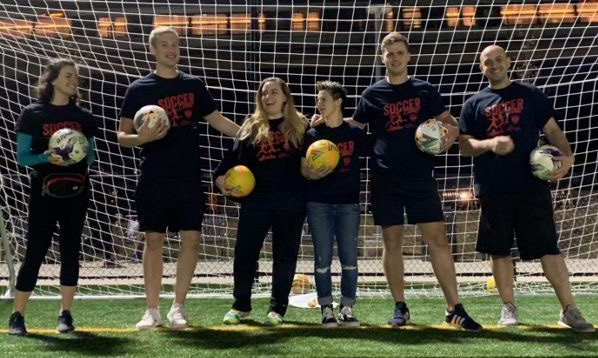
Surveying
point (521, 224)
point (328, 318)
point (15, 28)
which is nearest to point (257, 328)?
point (328, 318)

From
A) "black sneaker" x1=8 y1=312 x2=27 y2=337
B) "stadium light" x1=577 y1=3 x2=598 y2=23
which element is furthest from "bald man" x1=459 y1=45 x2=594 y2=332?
"stadium light" x1=577 y1=3 x2=598 y2=23

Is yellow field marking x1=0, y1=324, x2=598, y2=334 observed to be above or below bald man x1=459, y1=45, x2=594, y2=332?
below

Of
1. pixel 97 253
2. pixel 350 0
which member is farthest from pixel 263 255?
pixel 350 0

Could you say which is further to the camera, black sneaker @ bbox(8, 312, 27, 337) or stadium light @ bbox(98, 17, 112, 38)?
stadium light @ bbox(98, 17, 112, 38)

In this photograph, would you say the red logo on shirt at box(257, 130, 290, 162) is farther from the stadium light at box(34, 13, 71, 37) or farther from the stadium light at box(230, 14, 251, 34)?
the stadium light at box(230, 14, 251, 34)

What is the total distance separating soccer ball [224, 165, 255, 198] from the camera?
15.6 ft

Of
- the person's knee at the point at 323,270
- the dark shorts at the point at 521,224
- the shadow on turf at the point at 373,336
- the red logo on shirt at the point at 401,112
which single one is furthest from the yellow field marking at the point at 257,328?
the red logo on shirt at the point at 401,112

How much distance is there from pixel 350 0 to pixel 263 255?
27.9ft

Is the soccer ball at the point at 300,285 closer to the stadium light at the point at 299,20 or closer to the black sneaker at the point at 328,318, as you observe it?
the black sneaker at the point at 328,318

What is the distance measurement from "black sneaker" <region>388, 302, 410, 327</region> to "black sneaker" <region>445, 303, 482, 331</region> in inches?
9.7

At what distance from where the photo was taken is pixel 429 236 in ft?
16.1

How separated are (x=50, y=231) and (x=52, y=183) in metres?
0.31

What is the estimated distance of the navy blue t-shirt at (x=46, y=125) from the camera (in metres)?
4.73

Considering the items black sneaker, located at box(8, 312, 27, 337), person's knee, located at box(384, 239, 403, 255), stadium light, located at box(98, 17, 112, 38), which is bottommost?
black sneaker, located at box(8, 312, 27, 337)
